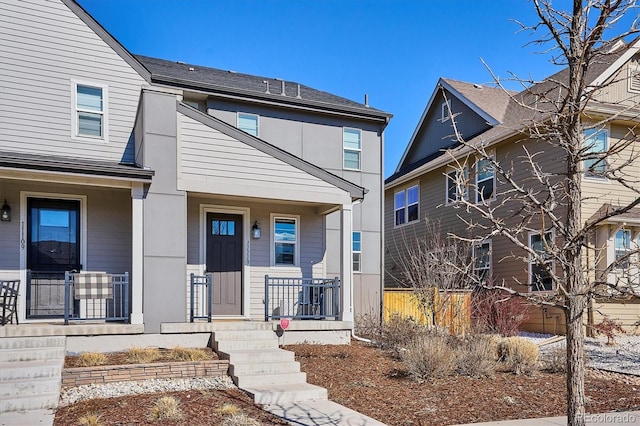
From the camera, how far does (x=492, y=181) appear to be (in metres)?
16.3

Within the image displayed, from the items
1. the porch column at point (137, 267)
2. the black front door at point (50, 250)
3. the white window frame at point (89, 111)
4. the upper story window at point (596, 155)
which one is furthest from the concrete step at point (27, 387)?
the upper story window at point (596, 155)

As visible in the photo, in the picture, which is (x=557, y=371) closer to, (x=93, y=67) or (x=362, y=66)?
(x=362, y=66)

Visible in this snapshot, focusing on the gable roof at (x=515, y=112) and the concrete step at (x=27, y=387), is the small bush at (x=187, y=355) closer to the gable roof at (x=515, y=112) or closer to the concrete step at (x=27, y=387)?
the concrete step at (x=27, y=387)

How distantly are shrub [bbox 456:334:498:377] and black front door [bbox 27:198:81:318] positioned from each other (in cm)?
725

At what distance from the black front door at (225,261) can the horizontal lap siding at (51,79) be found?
237 centimetres

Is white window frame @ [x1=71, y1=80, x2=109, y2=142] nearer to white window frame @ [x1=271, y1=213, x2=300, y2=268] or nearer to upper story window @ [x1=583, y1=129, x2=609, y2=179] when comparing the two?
white window frame @ [x1=271, y1=213, x2=300, y2=268]

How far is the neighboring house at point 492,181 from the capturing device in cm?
1379

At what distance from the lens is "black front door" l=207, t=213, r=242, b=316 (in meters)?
11.1

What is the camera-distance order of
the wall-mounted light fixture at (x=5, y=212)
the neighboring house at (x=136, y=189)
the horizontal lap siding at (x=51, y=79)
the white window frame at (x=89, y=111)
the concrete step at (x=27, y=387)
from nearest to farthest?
the concrete step at (x=27, y=387) < the neighboring house at (x=136, y=189) < the wall-mounted light fixture at (x=5, y=212) < the horizontal lap siding at (x=51, y=79) < the white window frame at (x=89, y=111)

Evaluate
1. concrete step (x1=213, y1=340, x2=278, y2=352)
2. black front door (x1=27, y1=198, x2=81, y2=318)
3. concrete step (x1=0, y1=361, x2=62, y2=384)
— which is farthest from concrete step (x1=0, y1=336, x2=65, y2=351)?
concrete step (x1=213, y1=340, x2=278, y2=352)

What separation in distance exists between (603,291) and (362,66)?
10.3m

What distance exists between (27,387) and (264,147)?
5714 millimetres

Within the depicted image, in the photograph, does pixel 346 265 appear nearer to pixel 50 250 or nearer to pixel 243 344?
pixel 243 344

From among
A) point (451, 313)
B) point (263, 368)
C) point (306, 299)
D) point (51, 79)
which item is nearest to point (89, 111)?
point (51, 79)
